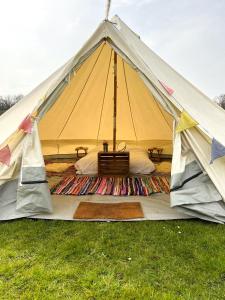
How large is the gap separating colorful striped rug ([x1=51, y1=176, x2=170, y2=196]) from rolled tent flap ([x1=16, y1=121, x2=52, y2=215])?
80 centimetres

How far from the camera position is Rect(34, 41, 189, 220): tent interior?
4.25 metres

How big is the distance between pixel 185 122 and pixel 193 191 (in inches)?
26.9

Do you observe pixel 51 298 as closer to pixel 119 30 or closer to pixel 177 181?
pixel 177 181

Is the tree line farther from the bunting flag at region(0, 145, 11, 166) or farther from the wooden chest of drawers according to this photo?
the bunting flag at region(0, 145, 11, 166)

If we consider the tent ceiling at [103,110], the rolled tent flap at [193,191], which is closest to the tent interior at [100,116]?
the tent ceiling at [103,110]

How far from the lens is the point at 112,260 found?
1874 mm

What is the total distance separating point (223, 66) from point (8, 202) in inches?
213

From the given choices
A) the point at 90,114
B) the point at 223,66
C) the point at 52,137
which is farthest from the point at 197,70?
the point at 52,137

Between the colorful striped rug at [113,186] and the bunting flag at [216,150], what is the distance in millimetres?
1095

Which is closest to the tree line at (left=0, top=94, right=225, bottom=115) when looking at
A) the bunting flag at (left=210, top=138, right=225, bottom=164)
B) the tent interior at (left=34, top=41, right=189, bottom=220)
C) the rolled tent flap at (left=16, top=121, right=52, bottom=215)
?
the tent interior at (left=34, top=41, right=189, bottom=220)

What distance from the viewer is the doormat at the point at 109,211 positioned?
2629 millimetres

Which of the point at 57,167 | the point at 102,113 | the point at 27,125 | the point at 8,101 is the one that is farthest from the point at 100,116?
the point at 8,101

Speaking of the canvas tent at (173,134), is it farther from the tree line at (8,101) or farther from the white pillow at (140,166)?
the tree line at (8,101)

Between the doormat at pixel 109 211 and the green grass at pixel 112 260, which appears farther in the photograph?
the doormat at pixel 109 211
